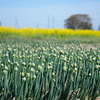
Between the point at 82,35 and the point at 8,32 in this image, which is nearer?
the point at 8,32

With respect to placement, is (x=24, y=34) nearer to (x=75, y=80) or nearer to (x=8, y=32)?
(x=8, y=32)

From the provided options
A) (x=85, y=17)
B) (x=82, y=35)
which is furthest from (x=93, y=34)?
(x=85, y=17)

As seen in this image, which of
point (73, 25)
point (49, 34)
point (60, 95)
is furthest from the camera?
point (73, 25)

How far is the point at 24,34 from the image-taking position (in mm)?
11352

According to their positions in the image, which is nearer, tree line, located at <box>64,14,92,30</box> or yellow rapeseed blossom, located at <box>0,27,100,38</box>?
yellow rapeseed blossom, located at <box>0,27,100,38</box>

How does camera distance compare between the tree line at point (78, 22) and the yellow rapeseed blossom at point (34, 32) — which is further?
the tree line at point (78, 22)

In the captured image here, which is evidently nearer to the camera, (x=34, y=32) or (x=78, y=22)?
(x=34, y=32)

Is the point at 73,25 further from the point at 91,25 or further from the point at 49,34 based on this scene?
the point at 49,34

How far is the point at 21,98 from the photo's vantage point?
56.9 inches

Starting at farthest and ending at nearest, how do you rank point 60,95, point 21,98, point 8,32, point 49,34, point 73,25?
point 73,25, point 49,34, point 8,32, point 60,95, point 21,98

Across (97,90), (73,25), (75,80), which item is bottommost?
(97,90)

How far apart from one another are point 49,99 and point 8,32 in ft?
33.4

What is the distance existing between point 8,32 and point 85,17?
2484 cm

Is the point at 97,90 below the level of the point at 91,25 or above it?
below
